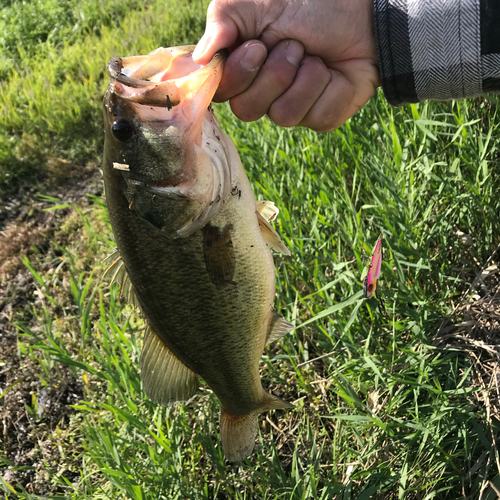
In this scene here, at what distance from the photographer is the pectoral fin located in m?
1.69

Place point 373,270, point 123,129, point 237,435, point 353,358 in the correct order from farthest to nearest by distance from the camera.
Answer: point 353,358
point 237,435
point 373,270
point 123,129

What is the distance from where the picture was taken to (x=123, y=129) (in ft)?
5.30

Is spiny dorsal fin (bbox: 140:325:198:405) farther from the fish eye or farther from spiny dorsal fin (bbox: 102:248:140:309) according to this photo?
the fish eye

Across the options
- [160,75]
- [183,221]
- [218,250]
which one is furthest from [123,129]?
[218,250]

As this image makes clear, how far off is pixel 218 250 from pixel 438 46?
44.6 inches

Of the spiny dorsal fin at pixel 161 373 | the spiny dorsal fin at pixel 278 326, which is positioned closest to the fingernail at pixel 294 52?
the spiny dorsal fin at pixel 278 326

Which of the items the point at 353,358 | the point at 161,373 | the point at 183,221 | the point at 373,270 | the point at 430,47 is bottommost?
the point at 353,358

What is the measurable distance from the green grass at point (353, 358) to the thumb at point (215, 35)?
100 cm

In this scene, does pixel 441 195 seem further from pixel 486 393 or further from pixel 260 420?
pixel 260 420

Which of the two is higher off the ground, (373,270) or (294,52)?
(294,52)

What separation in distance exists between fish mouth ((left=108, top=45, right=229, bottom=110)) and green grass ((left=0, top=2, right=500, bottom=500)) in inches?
42.5

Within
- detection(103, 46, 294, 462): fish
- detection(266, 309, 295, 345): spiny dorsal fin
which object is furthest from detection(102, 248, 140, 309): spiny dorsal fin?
detection(266, 309, 295, 345): spiny dorsal fin

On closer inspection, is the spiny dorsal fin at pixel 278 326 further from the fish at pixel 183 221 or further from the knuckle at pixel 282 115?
the knuckle at pixel 282 115

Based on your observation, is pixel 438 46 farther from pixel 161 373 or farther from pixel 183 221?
pixel 161 373
